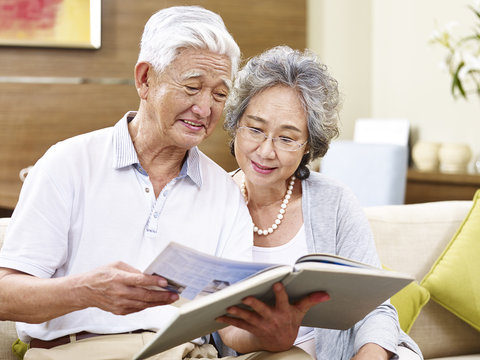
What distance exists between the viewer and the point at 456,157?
147 inches

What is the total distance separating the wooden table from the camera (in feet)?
11.8

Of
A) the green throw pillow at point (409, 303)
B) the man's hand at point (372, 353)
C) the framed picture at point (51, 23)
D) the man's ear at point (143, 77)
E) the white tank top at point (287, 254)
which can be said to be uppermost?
the framed picture at point (51, 23)

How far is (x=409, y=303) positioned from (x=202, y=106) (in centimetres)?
99

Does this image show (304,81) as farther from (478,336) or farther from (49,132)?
(49,132)

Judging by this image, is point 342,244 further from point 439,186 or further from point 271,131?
point 439,186

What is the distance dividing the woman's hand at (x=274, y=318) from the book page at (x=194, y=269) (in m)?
0.05

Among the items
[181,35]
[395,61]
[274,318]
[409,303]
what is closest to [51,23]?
[395,61]

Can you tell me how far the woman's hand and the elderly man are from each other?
257 millimetres

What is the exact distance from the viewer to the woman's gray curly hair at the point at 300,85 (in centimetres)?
177

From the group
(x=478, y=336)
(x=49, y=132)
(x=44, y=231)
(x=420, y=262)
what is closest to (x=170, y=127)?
(x=44, y=231)

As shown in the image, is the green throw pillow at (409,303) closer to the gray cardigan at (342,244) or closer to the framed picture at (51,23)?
the gray cardigan at (342,244)

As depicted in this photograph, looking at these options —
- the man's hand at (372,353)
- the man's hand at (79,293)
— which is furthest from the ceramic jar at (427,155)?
the man's hand at (79,293)

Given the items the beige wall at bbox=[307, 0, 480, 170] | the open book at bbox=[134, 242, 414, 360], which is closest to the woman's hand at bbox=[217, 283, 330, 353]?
the open book at bbox=[134, 242, 414, 360]

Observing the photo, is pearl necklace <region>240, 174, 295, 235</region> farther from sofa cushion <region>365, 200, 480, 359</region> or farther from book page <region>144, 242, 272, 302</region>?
book page <region>144, 242, 272, 302</region>
